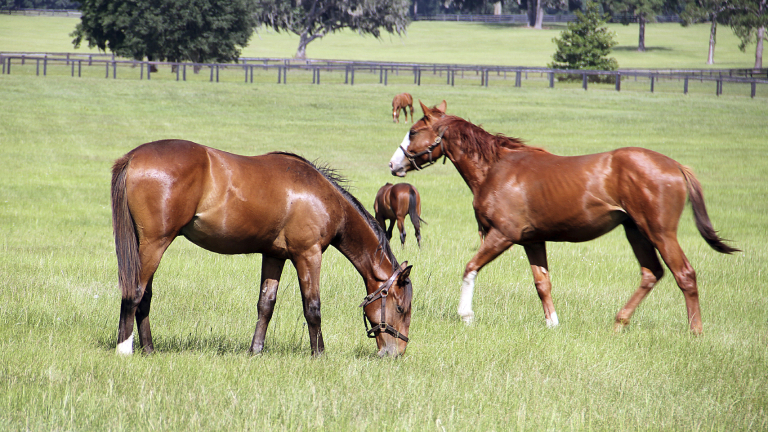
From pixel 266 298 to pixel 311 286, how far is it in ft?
1.71

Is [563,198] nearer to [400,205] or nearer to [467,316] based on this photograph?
[467,316]

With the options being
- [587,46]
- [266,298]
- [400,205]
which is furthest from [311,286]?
[587,46]

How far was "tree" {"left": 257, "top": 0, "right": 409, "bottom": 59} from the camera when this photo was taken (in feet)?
235

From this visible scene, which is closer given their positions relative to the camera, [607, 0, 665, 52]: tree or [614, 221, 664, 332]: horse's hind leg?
[614, 221, 664, 332]: horse's hind leg

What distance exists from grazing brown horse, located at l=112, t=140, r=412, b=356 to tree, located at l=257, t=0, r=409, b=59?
224ft

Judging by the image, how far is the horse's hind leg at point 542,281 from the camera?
707 cm

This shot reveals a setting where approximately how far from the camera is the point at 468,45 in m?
90.4

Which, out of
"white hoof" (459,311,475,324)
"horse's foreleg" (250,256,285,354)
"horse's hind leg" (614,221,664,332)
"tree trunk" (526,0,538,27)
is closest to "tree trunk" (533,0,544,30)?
"tree trunk" (526,0,538,27)

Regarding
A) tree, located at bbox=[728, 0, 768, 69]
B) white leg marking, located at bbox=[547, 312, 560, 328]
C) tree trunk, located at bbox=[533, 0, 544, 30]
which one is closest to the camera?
white leg marking, located at bbox=[547, 312, 560, 328]

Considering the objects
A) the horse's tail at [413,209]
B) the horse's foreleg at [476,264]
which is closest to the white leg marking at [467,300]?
the horse's foreleg at [476,264]

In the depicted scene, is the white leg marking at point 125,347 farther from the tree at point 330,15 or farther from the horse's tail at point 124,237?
the tree at point 330,15

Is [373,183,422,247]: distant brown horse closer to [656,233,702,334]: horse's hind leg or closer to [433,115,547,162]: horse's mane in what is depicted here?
[433,115,547,162]: horse's mane

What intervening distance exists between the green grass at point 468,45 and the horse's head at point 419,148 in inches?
2617

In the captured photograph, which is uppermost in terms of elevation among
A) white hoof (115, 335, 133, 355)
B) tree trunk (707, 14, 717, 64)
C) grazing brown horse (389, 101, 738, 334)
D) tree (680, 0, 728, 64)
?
tree (680, 0, 728, 64)
